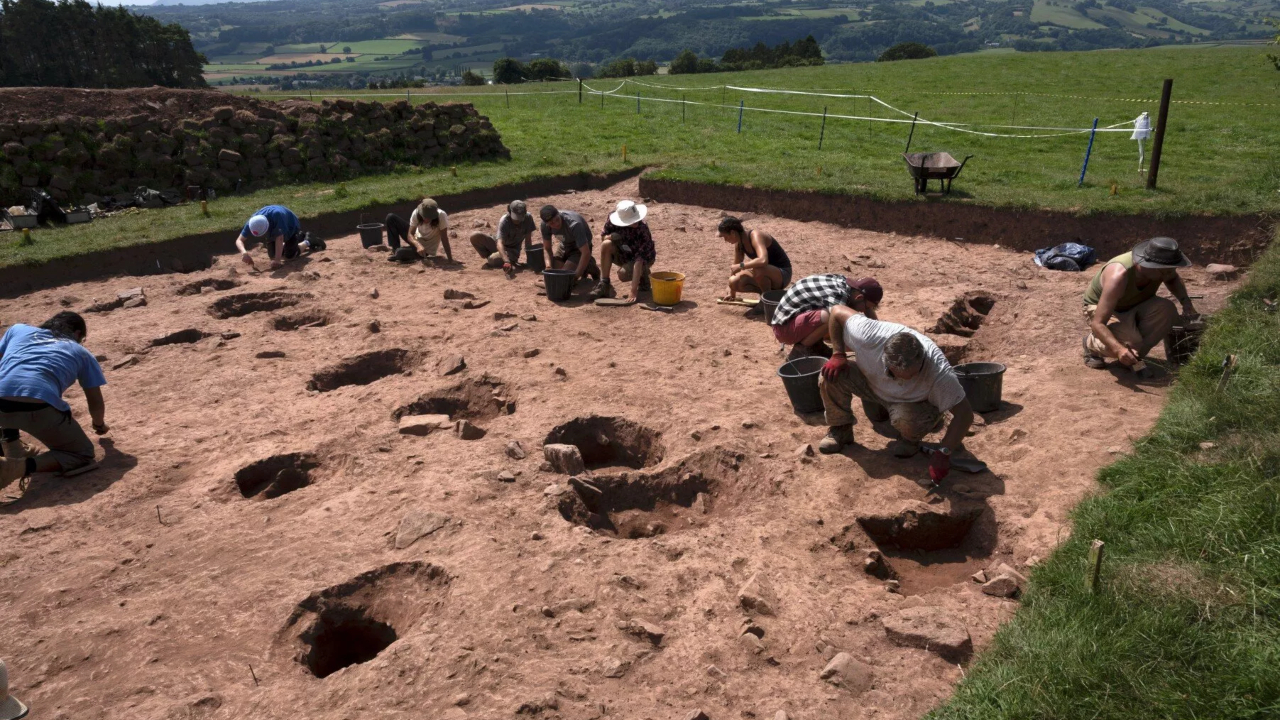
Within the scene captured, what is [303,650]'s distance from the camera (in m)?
4.25

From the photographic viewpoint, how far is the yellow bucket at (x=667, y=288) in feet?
29.8

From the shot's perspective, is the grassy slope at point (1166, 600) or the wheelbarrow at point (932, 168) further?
the wheelbarrow at point (932, 168)

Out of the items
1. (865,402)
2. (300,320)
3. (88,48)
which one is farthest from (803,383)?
(88,48)

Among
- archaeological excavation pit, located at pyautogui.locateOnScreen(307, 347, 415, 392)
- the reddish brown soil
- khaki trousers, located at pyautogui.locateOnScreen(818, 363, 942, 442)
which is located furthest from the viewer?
the reddish brown soil

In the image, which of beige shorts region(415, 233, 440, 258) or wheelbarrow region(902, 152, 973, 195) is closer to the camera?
beige shorts region(415, 233, 440, 258)

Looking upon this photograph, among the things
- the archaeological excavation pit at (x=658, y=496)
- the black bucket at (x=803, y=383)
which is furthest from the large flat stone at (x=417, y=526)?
the black bucket at (x=803, y=383)

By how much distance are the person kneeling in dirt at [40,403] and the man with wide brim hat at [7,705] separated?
281 centimetres

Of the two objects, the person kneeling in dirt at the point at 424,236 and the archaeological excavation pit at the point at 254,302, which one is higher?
the person kneeling in dirt at the point at 424,236

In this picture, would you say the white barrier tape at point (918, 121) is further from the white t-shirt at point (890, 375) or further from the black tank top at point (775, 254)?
the white t-shirt at point (890, 375)

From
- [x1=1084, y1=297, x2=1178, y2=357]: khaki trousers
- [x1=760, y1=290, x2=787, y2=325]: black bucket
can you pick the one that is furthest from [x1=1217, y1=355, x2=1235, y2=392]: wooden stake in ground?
[x1=760, y1=290, x2=787, y2=325]: black bucket

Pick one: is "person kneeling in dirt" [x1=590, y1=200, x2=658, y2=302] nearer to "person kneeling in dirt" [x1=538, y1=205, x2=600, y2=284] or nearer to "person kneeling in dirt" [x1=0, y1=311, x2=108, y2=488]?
"person kneeling in dirt" [x1=538, y1=205, x2=600, y2=284]

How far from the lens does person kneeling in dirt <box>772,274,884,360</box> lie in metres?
6.52

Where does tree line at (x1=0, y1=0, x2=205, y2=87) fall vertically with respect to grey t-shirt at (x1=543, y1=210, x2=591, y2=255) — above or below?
above

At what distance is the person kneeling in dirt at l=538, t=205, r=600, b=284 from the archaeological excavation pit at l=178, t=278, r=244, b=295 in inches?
163
